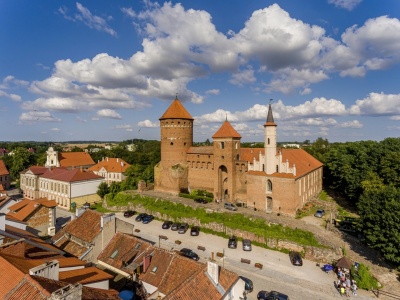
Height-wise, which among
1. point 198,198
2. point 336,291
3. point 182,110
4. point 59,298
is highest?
point 182,110

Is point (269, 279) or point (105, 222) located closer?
point (105, 222)

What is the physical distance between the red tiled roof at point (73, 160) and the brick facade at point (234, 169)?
107 feet

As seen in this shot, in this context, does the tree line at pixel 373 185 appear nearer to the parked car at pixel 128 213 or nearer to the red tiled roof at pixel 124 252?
the red tiled roof at pixel 124 252

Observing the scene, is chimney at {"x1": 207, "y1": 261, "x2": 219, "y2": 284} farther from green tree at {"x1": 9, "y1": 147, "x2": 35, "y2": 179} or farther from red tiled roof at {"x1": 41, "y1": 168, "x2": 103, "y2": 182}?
green tree at {"x1": 9, "y1": 147, "x2": 35, "y2": 179}

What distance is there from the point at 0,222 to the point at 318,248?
94.1 ft

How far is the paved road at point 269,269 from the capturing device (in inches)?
824

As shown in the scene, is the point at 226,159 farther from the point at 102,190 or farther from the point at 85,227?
the point at 102,190

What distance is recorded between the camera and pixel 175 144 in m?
47.1

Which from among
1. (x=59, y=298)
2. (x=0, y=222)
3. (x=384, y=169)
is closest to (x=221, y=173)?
(x=384, y=169)

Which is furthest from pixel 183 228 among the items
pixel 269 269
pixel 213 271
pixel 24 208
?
pixel 24 208

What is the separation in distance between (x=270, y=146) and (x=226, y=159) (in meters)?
7.84

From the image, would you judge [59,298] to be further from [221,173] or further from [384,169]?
[384,169]

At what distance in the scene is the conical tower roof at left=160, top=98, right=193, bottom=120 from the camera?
46.5m

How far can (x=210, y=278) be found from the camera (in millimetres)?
15070
